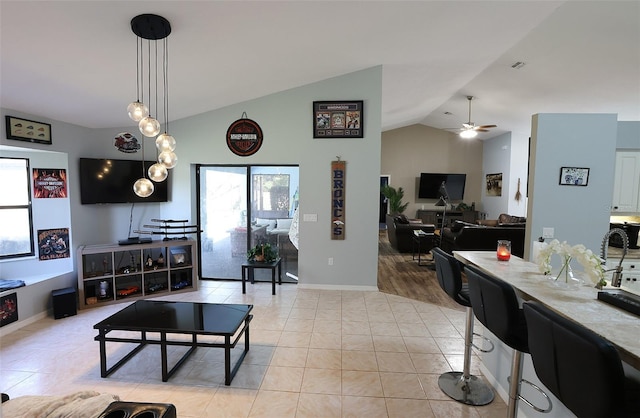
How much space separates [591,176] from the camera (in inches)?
122

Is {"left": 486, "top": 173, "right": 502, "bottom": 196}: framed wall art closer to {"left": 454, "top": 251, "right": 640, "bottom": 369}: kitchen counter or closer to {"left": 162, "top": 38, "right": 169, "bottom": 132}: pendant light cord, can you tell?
{"left": 454, "top": 251, "right": 640, "bottom": 369}: kitchen counter

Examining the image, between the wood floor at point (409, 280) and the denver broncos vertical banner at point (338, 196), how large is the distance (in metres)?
1.18

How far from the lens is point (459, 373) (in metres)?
2.60

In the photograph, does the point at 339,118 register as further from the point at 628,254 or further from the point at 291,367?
the point at 628,254

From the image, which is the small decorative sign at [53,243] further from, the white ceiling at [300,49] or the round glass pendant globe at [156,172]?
the round glass pendant globe at [156,172]

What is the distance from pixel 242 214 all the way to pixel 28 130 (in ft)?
9.18

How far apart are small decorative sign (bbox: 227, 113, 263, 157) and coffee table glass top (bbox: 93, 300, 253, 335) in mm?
2615

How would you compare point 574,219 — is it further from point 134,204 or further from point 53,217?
point 53,217

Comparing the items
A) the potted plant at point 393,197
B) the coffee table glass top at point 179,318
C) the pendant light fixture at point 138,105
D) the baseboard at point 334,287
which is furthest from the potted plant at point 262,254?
the potted plant at point 393,197

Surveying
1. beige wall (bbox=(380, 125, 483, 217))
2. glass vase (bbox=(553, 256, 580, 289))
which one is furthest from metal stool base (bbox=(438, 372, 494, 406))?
beige wall (bbox=(380, 125, 483, 217))

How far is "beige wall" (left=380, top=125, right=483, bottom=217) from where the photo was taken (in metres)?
10.2

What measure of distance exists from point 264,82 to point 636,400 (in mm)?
4391

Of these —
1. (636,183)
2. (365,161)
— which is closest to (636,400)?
(636,183)

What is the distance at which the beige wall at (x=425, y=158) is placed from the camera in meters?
10.2
